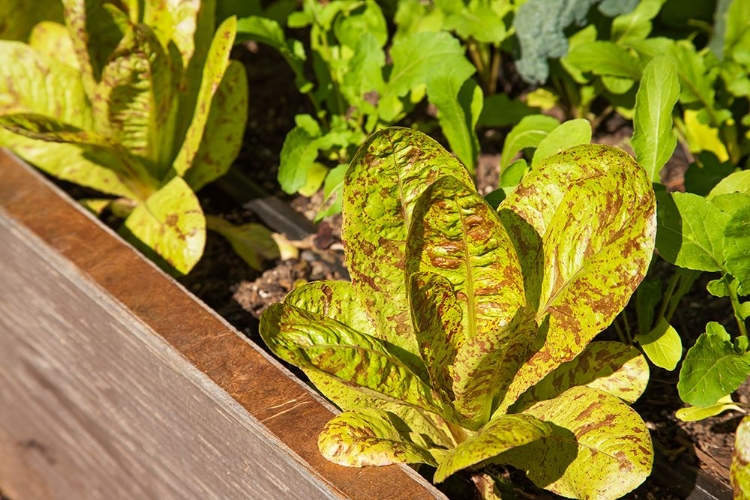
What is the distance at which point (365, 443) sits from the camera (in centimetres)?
101

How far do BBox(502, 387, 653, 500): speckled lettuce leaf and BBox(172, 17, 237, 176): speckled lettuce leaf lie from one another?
0.78m

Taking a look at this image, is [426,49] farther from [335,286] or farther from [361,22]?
[335,286]

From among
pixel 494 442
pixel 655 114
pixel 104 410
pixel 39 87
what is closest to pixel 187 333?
pixel 104 410

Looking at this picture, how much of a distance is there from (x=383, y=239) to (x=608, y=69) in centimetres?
66

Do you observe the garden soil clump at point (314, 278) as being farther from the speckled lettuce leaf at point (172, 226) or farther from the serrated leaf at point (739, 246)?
the serrated leaf at point (739, 246)

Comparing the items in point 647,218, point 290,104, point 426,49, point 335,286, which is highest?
point 647,218

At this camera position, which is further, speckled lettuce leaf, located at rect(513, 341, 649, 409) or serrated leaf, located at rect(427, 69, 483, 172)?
serrated leaf, located at rect(427, 69, 483, 172)

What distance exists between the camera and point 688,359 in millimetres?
1073

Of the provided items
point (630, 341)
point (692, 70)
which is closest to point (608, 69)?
point (692, 70)

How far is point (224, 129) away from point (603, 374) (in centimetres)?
88

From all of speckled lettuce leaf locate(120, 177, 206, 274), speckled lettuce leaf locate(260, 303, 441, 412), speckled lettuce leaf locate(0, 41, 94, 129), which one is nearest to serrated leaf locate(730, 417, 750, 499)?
speckled lettuce leaf locate(260, 303, 441, 412)

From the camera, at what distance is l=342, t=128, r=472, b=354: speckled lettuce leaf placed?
107cm

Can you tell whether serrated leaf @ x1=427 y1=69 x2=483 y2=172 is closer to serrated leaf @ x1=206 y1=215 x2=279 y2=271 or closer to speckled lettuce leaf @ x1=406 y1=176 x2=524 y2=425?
serrated leaf @ x1=206 y1=215 x2=279 y2=271

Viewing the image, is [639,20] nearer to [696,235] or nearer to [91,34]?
[696,235]
